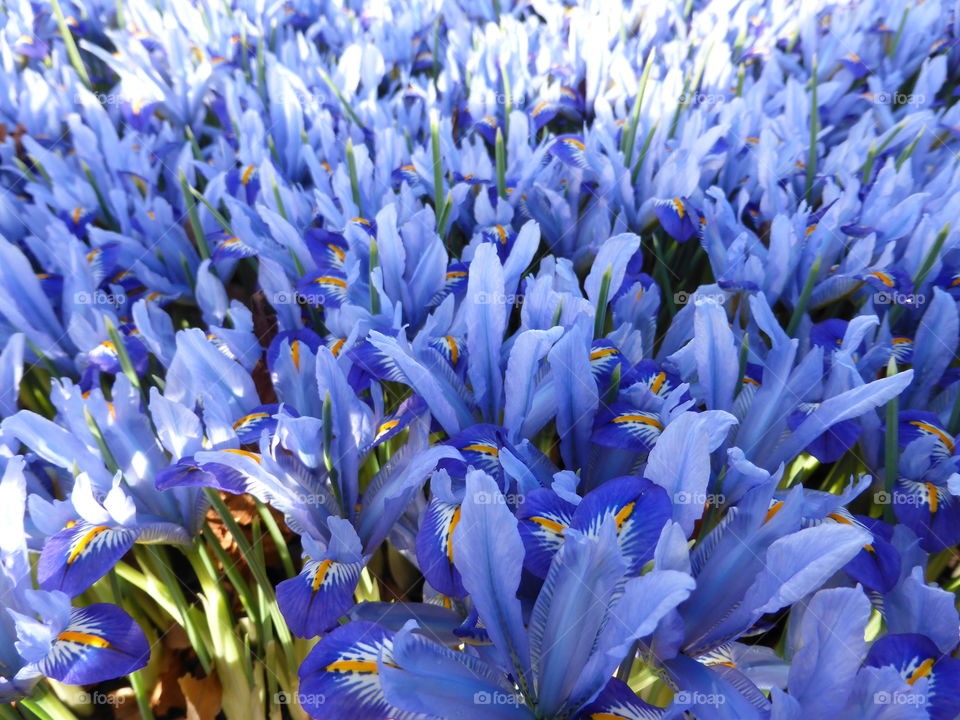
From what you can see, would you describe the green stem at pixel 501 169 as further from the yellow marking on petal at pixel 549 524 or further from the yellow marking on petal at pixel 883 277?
the yellow marking on petal at pixel 549 524

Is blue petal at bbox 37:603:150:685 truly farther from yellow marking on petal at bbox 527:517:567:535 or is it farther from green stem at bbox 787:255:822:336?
green stem at bbox 787:255:822:336

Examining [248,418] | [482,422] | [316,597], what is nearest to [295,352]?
[248,418]

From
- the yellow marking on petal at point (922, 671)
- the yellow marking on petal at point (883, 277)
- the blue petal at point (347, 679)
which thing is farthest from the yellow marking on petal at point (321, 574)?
the yellow marking on petal at point (883, 277)

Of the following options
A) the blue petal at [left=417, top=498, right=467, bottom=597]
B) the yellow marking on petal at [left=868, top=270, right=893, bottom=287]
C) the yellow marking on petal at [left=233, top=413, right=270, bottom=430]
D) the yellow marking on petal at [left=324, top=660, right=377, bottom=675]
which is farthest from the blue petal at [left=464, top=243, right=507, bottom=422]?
the yellow marking on petal at [left=868, top=270, right=893, bottom=287]

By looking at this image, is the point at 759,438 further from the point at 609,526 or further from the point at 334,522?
the point at 334,522

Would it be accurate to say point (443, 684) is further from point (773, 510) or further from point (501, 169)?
point (501, 169)
